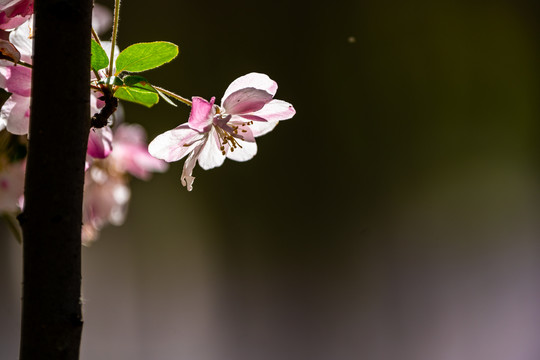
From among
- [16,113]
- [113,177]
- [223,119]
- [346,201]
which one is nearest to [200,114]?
[223,119]

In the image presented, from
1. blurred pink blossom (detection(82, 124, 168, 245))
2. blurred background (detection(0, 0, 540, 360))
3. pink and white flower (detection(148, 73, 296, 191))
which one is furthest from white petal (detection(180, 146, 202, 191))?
blurred background (detection(0, 0, 540, 360))

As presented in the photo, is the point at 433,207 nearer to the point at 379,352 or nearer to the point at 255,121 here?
the point at 379,352

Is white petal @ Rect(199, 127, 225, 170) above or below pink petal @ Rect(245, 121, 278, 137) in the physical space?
below

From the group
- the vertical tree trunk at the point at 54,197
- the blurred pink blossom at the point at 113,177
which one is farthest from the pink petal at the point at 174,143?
the blurred pink blossom at the point at 113,177

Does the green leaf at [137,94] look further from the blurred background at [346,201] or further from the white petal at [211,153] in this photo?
the blurred background at [346,201]

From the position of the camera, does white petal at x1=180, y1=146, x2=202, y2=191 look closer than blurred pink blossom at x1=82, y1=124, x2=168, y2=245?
Yes

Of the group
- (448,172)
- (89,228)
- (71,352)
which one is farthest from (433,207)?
(71,352)

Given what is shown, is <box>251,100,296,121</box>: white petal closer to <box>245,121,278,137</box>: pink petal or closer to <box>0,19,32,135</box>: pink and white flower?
<box>245,121,278,137</box>: pink petal

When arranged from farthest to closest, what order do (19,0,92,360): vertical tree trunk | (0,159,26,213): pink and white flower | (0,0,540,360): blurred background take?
(0,0,540,360): blurred background → (0,159,26,213): pink and white flower → (19,0,92,360): vertical tree trunk
